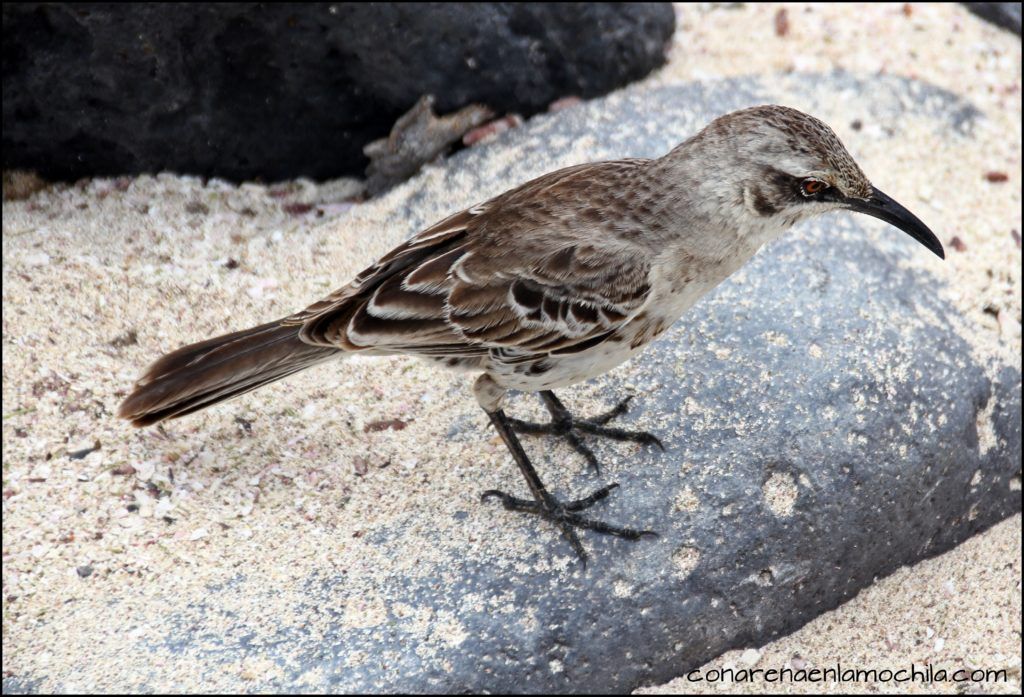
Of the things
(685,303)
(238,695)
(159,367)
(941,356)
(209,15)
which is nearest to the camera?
(238,695)

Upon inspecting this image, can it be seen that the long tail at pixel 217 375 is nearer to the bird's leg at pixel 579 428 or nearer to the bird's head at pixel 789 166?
the bird's leg at pixel 579 428

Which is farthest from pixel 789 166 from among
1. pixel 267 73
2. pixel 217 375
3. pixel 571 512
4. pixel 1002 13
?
pixel 1002 13

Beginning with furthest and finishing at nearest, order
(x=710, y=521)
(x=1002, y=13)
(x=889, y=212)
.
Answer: (x=1002, y=13) → (x=710, y=521) → (x=889, y=212)

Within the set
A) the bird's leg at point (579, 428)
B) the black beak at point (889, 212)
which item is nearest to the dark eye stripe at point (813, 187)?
the black beak at point (889, 212)

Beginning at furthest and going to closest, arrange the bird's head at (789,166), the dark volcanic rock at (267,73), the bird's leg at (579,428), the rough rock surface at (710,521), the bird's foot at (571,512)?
the dark volcanic rock at (267,73)
the bird's leg at (579,428)
the bird's foot at (571,512)
the rough rock surface at (710,521)
the bird's head at (789,166)

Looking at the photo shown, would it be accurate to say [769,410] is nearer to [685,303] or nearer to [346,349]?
[685,303]

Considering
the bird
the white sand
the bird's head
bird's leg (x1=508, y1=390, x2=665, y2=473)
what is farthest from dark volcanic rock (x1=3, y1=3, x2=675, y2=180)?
the bird's head

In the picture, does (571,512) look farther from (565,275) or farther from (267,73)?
(267,73)

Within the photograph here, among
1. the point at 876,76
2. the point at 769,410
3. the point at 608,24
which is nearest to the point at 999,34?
the point at 876,76
